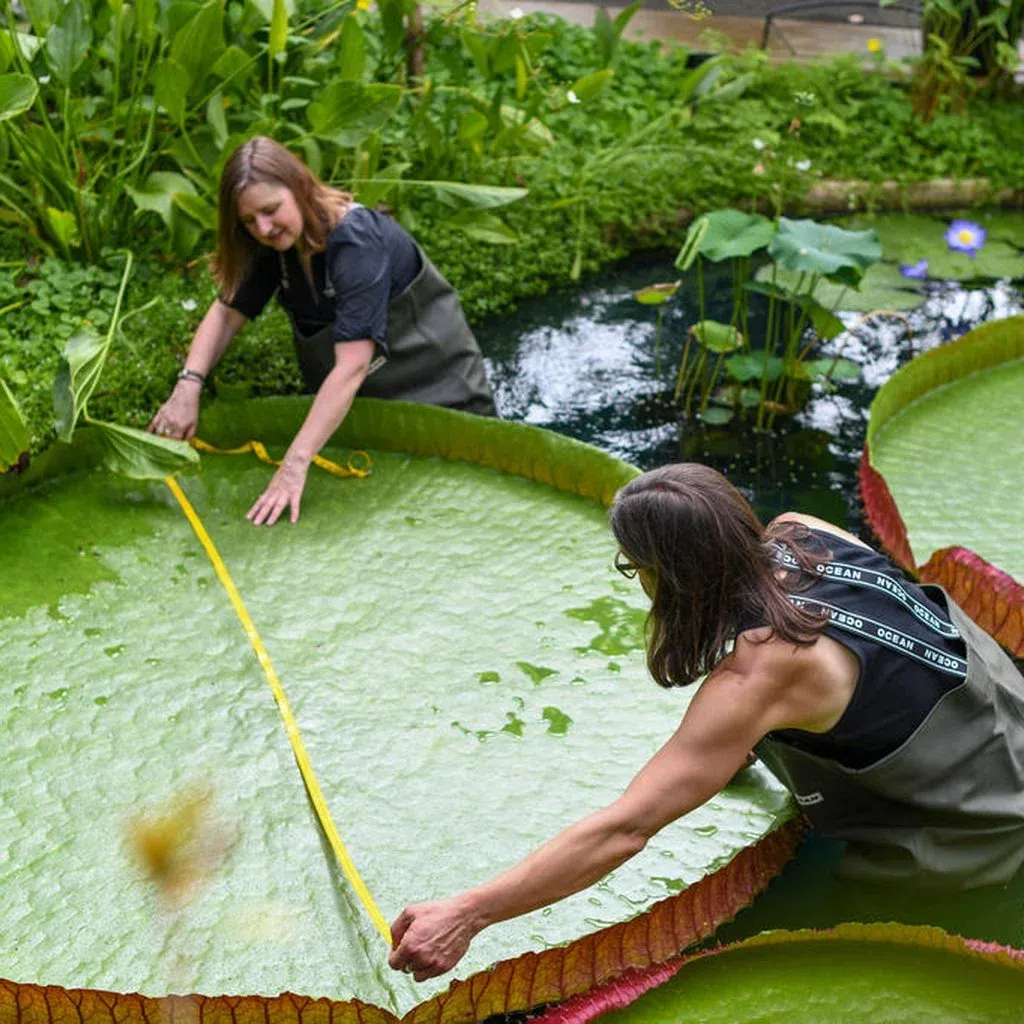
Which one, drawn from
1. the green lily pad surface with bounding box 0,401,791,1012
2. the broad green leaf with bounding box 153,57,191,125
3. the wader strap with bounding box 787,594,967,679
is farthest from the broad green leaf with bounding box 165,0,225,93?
the wader strap with bounding box 787,594,967,679

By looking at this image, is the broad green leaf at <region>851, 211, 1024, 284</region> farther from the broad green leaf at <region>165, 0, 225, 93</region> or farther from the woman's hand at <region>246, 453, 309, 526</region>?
the woman's hand at <region>246, 453, 309, 526</region>

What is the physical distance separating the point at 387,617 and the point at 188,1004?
108 centimetres

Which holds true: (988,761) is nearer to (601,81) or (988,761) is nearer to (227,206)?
(227,206)

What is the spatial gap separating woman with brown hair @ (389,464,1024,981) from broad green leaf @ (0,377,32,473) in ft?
5.29

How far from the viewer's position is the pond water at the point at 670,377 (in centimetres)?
389

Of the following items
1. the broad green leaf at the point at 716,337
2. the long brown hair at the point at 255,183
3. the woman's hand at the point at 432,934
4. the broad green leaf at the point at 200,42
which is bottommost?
the woman's hand at the point at 432,934

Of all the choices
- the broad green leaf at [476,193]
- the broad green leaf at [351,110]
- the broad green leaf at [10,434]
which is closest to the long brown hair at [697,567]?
the broad green leaf at [10,434]

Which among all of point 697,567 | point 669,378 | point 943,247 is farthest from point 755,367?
point 697,567

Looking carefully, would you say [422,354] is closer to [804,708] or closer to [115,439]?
[115,439]

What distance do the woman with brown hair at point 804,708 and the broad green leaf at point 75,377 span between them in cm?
149

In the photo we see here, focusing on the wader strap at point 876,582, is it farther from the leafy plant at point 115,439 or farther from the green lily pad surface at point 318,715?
the leafy plant at point 115,439

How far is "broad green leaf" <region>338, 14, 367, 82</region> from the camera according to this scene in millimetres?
4027

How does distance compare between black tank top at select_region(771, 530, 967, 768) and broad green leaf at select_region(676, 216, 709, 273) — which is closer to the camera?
black tank top at select_region(771, 530, 967, 768)

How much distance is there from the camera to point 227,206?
119 inches
